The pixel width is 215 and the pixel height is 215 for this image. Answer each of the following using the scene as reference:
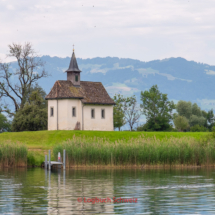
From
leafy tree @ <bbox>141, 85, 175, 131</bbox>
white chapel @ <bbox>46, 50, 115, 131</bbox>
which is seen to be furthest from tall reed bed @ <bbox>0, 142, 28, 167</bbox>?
leafy tree @ <bbox>141, 85, 175, 131</bbox>

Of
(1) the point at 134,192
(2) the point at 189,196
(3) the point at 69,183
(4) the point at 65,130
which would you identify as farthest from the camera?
(4) the point at 65,130

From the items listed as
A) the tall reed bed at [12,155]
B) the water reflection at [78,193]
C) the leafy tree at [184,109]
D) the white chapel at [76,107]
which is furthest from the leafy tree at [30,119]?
the leafy tree at [184,109]

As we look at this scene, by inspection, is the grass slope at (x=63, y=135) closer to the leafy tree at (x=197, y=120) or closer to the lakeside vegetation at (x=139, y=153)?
the lakeside vegetation at (x=139, y=153)

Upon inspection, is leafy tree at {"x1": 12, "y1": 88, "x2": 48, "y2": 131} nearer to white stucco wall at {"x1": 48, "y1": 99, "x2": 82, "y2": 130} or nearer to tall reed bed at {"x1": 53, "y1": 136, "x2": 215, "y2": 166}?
white stucco wall at {"x1": 48, "y1": 99, "x2": 82, "y2": 130}

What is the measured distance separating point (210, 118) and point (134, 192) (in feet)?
351

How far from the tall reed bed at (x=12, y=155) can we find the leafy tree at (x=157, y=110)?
57623 mm

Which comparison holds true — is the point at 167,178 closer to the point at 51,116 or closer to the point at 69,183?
the point at 69,183

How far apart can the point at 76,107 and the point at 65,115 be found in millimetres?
2351

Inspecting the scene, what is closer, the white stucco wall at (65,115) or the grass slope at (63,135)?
the grass slope at (63,135)

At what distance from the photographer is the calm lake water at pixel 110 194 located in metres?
16.4

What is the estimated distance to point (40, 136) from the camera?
6181 centimetres

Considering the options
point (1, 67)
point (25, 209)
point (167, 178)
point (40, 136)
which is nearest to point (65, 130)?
point (40, 136)

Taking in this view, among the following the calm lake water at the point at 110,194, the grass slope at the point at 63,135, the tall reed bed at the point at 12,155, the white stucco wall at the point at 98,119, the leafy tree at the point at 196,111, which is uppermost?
the leafy tree at the point at 196,111

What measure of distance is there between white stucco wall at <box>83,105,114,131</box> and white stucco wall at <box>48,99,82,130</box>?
116 cm
